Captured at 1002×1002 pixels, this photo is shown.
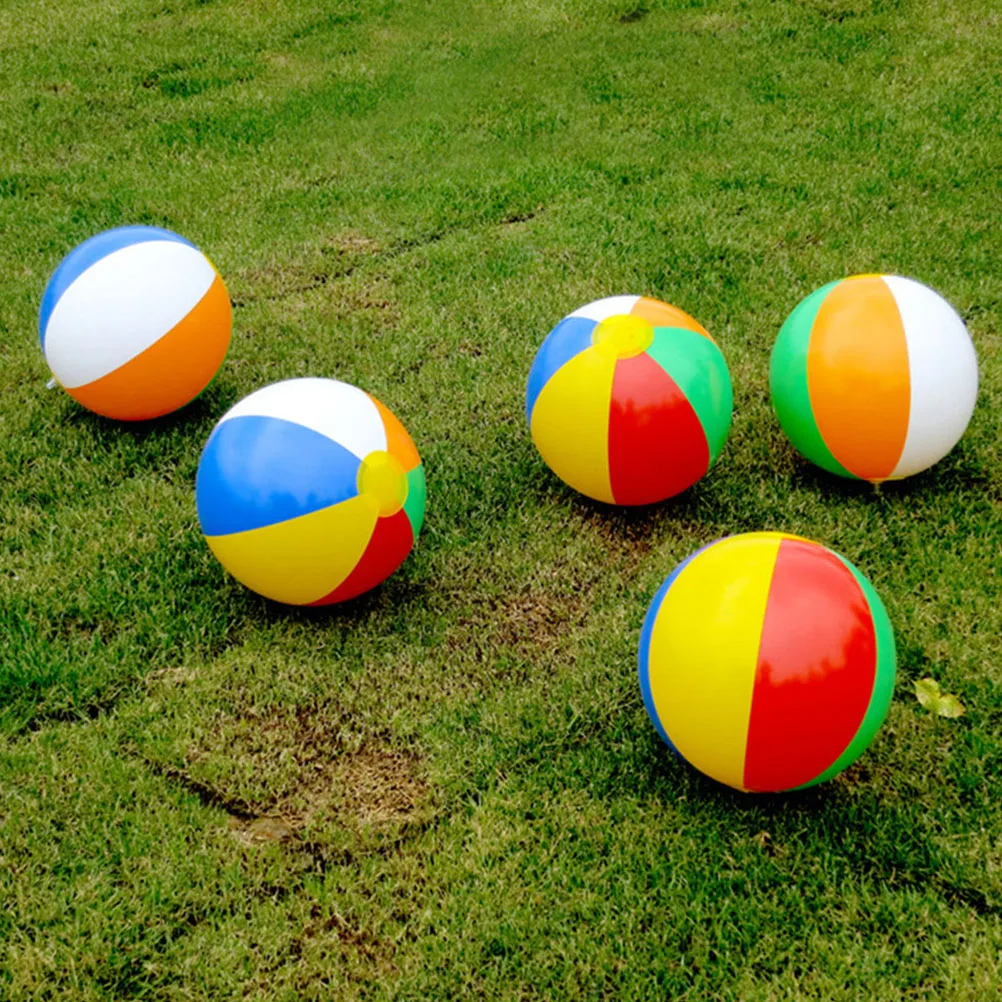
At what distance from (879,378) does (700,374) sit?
0.73 meters

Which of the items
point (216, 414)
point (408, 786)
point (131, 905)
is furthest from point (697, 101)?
point (131, 905)

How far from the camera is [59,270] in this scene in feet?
15.9

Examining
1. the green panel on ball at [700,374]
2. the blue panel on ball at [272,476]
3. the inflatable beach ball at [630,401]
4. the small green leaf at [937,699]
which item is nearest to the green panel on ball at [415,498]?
the blue panel on ball at [272,476]

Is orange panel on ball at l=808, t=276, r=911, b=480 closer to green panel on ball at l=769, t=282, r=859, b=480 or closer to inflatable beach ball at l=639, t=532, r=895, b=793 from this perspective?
green panel on ball at l=769, t=282, r=859, b=480

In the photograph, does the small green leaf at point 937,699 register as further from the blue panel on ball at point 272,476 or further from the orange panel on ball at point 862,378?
the blue panel on ball at point 272,476

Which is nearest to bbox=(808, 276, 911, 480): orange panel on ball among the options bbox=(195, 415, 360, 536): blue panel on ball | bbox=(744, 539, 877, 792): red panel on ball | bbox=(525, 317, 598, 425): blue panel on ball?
bbox=(525, 317, 598, 425): blue panel on ball

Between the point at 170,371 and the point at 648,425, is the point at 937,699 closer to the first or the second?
the point at 648,425

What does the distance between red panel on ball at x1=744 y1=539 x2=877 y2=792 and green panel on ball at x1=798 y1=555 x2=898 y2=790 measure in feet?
0.08

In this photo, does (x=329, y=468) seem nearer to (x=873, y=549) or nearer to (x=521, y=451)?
(x=521, y=451)

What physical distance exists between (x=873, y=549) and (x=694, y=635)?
157 cm

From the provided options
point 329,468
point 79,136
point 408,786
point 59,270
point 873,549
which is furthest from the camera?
point 79,136

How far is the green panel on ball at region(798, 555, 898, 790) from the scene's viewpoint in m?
2.96

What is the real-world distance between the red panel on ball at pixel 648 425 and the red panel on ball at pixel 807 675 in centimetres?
119

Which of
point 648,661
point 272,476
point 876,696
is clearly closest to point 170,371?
point 272,476
